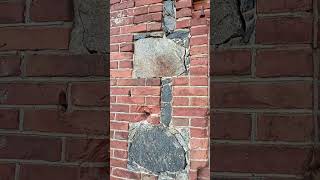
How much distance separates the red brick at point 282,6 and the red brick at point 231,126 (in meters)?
0.59

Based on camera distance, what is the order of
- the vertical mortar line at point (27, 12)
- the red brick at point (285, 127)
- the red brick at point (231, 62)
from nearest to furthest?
the red brick at point (285, 127), the red brick at point (231, 62), the vertical mortar line at point (27, 12)

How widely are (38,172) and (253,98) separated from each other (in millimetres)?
1475

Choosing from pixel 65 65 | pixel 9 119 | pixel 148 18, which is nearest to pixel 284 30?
pixel 148 18

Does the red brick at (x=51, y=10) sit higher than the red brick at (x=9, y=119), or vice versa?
the red brick at (x=51, y=10)

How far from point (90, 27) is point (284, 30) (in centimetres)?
121

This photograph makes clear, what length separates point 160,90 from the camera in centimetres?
237

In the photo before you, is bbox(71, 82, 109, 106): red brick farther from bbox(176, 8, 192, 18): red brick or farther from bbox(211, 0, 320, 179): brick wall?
bbox(176, 8, 192, 18): red brick

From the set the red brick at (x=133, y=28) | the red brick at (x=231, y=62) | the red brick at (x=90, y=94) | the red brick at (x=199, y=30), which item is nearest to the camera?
the red brick at (x=199, y=30)

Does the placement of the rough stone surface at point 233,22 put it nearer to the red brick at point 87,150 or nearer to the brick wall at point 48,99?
the brick wall at point 48,99

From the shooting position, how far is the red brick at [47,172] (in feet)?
10.8

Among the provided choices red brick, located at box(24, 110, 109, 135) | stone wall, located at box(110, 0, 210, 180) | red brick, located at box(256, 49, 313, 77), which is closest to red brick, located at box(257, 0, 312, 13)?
red brick, located at box(256, 49, 313, 77)

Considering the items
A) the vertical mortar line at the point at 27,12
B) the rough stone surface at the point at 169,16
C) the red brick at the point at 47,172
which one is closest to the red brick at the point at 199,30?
the rough stone surface at the point at 169,16

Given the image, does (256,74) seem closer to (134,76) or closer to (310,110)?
(310,110)

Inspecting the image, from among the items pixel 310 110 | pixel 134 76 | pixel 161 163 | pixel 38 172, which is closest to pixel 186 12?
pixel 134 76
